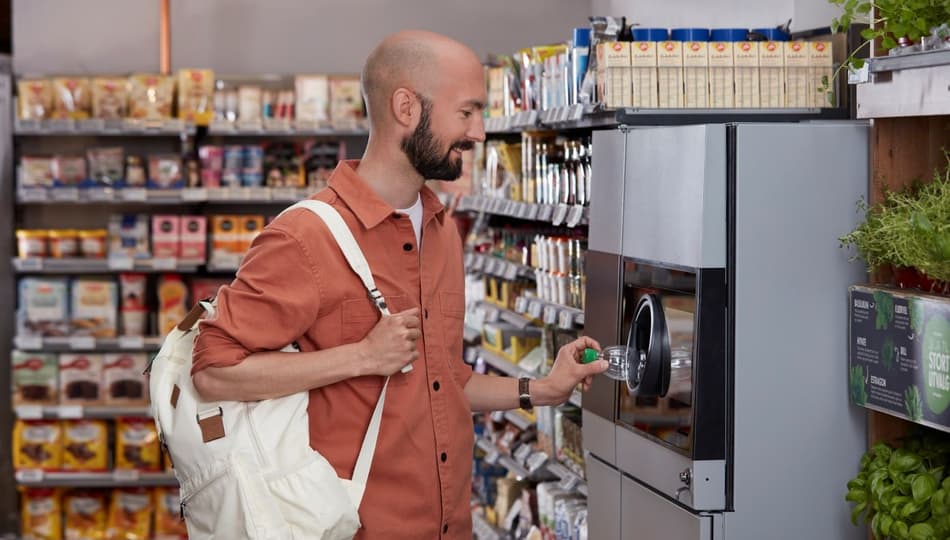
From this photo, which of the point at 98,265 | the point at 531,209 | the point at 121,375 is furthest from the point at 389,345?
the point at 121,375

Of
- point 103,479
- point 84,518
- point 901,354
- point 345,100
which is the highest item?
point 345,100

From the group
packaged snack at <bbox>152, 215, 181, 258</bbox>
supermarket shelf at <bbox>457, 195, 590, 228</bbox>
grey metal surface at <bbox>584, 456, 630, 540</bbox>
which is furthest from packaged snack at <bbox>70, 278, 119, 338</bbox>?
grey metal surface at <bbox>584, 456, 630, 540</bbox>

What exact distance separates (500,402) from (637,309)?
44cm

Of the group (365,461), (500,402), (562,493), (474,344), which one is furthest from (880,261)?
(474,344)

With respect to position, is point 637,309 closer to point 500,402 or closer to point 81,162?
point 500,402

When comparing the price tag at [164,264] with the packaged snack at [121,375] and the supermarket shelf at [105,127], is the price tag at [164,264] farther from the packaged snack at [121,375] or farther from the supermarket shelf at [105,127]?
the supermarket shelf at [105,127]

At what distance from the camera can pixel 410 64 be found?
2691 millimetres

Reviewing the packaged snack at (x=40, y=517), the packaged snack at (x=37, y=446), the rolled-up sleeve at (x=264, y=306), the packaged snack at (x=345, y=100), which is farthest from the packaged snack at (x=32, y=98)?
the rolled-up sleeve at (x=264, y=306)

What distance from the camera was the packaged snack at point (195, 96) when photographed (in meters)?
7.30

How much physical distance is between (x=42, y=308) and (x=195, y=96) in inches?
59.4

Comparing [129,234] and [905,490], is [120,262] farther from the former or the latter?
[905,490]

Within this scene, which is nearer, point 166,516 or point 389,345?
point 389,345

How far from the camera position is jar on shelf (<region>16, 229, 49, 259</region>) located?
7.39 metres

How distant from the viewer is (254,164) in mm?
7492
